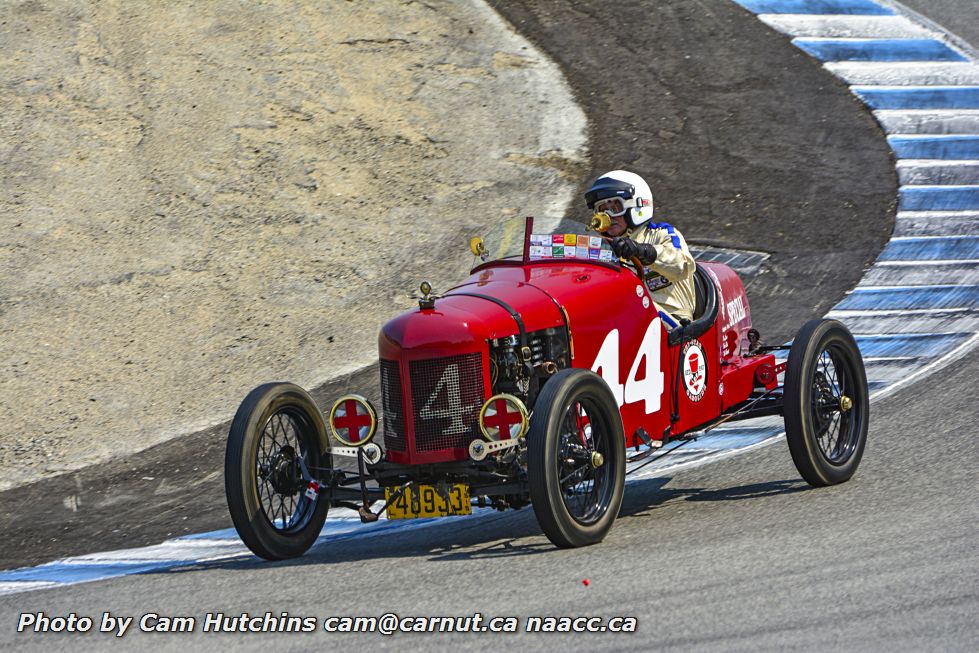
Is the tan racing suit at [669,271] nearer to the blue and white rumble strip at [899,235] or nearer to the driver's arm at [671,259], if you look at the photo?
the driver's arm at [671,259]

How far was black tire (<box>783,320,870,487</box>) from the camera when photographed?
7.54m

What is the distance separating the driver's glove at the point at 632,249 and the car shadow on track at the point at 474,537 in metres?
1.41

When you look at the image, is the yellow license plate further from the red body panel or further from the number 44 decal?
the number 44 decal

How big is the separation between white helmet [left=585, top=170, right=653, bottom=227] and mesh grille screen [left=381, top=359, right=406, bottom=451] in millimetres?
1774

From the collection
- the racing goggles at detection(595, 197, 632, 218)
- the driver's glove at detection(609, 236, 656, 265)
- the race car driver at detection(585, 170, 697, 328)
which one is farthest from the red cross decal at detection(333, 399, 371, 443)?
the racing goggles at detection(595, 197, 632, 218)

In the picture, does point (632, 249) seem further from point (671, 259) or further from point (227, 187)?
point (227, 187)

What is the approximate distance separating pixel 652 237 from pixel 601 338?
1.09 m

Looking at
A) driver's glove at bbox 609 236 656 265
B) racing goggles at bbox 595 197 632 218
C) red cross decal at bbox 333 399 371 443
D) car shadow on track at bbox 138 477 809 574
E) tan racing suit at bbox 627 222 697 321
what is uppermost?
racing goggles at bbox 595 197 632 218

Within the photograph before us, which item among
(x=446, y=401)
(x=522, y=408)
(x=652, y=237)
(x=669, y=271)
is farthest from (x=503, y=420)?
(x=652, y=237)

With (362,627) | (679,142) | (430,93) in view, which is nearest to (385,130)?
(430,93)

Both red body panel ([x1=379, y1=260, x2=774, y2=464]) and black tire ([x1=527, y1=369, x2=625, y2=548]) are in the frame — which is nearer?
black tire ([x1=527, y1=369, x2=625, y2=548])

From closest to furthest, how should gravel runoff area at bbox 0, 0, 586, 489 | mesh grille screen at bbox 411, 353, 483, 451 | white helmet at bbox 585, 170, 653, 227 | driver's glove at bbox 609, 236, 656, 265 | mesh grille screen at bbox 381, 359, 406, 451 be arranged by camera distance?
1. mesh grille screen at bbox 411, 353, 483, 451
2. mesh grille screen at bbox 381, 359, 406, 451
3. driver's glove at bbox 609, 236, 656, 265
4. white helmet at bbox 585, 170, 653, 227
5. gravel runoff area at bbox 0, 0, 586, 489

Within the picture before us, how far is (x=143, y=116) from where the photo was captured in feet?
51.4

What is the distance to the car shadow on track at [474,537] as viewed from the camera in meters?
6.71
